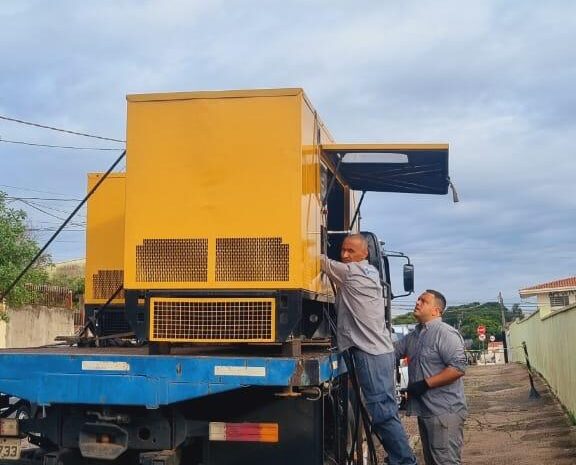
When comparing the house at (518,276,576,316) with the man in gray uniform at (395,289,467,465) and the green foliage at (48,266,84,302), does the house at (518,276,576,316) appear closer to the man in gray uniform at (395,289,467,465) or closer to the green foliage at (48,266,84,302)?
the green foliage at (48,266,84,302)

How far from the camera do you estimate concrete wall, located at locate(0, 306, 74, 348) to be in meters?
23.4

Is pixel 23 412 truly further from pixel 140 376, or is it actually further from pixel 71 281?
pixel 71 281

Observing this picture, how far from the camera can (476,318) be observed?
73312 millimetres

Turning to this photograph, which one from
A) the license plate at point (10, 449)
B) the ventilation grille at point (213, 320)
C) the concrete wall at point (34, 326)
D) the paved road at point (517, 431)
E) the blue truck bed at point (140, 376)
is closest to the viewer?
the blue truck bed at point (140, 376)

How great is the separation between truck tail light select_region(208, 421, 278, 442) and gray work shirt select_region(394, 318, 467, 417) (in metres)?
1.28

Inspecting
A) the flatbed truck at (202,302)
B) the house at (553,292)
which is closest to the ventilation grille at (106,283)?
the flatbed truck at (202,302)

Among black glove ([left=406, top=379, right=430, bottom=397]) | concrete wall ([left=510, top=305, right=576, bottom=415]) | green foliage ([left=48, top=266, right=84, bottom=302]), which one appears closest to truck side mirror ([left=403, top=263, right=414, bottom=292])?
black glove ([left=406, top=379, right=430, bottom=397])

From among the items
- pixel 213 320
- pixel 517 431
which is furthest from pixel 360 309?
pixel 517 431

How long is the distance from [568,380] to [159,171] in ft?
35.1

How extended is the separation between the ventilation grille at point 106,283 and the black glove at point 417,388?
3.43 meters

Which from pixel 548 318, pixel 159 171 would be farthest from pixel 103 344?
pixel 548 318

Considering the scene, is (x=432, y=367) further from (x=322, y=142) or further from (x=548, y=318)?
(x=548, y=318)

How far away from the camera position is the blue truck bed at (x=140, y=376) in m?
5.39

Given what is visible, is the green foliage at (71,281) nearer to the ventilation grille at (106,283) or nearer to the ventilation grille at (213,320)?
the ventilation grille at (106,283)
